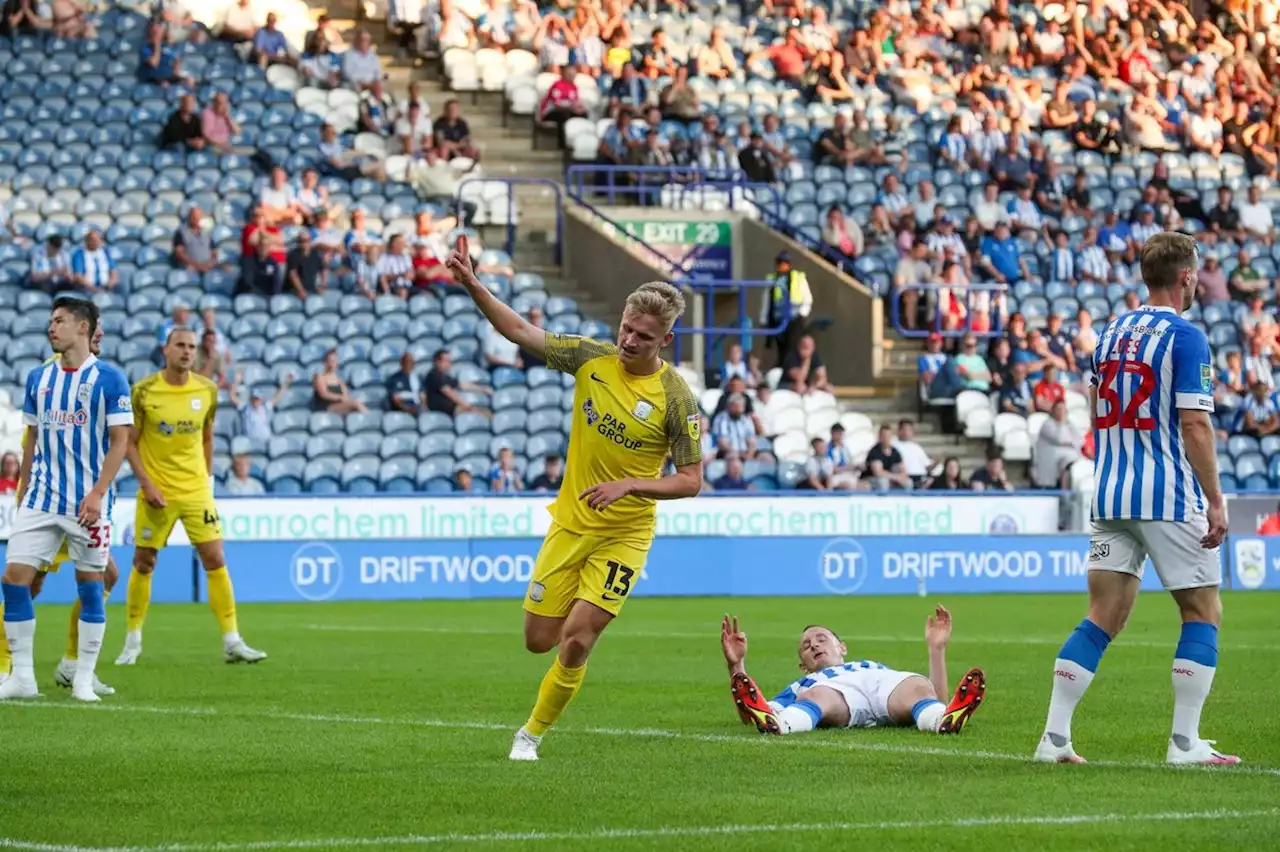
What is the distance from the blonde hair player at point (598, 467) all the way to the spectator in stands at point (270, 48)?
935 inches

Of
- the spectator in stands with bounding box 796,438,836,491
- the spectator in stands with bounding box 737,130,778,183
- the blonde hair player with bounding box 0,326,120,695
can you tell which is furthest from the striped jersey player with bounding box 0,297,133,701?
the spectator in stands with bounding box 737,130,778,183

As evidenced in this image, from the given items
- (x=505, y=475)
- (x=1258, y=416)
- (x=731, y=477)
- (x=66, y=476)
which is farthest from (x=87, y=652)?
(x=1258, y=416)

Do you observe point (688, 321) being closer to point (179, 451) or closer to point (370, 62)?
point (370, 62)

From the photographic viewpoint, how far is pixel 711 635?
17.7 m

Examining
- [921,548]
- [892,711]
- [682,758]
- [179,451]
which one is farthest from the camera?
[921,548]

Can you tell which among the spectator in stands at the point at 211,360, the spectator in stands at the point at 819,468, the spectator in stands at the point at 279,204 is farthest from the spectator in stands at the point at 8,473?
the spectator in stands at the point at 819,468

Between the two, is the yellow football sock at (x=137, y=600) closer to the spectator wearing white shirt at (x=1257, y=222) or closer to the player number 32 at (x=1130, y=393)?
the player number 32 at (x=1130, y=393)

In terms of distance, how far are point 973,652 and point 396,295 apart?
564 inches

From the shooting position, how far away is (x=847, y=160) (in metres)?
33.8

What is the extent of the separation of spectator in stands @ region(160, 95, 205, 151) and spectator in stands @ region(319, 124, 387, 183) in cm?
170

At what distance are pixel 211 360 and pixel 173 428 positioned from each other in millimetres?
10441

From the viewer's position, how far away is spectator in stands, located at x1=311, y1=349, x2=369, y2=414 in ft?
85.1

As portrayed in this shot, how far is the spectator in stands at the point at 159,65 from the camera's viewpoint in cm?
3050

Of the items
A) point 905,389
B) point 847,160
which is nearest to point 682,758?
point 905,389
